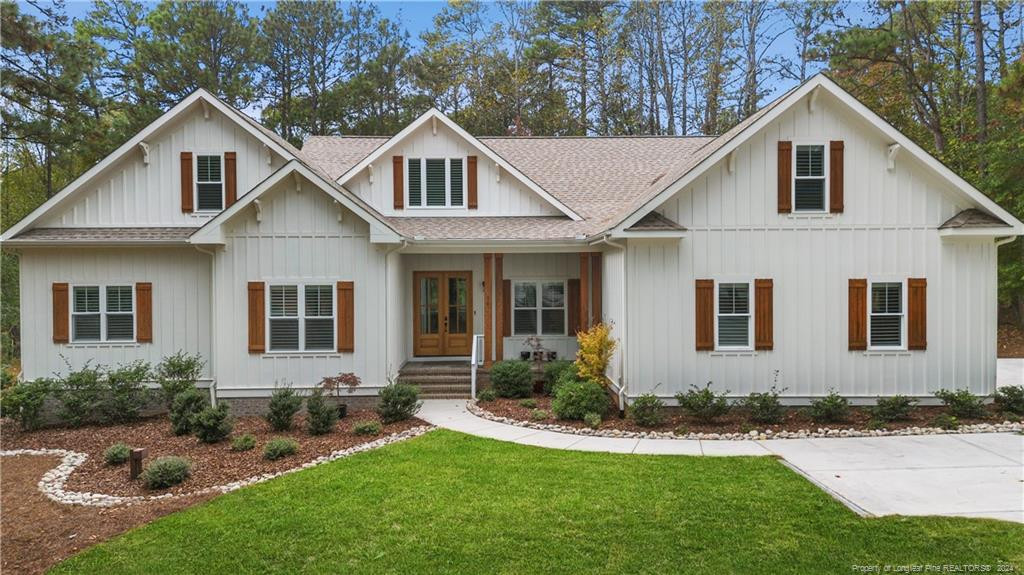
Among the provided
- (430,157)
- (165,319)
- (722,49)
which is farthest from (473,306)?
(722,49)

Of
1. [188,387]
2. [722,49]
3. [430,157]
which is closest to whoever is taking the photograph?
[188,387]

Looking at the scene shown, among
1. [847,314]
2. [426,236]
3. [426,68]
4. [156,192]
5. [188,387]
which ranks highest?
[426,68]

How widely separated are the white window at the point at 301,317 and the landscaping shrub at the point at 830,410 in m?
8.73

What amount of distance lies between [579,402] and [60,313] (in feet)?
34.5

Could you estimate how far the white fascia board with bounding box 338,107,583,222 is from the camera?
1323 centimetres

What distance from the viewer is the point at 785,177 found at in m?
10.0

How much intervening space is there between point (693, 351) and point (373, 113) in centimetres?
2328

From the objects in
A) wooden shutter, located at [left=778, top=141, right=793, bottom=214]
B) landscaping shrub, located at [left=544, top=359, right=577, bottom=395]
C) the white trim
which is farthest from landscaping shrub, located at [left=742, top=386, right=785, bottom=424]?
landscaping shrub, located at [left=544, top=359, right=577, bottom=395]

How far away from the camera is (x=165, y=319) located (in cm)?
1171

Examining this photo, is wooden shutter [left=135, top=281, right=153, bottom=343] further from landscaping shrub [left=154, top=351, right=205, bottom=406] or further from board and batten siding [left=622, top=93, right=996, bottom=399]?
board and batten siding [left=622, top=93, right=996, bottom=399]

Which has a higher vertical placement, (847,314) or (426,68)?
(426,68)

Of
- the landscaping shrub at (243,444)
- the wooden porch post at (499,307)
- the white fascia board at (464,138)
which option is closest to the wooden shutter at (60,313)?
the landscaping shrub at (243,444)

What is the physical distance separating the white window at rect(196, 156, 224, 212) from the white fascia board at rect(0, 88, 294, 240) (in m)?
0.95

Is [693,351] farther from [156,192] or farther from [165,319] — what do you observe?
[156,192]
